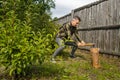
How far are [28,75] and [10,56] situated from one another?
987mm

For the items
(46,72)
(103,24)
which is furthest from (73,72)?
(103,24)

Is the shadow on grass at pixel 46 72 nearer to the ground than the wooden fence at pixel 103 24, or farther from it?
nearer to the ground

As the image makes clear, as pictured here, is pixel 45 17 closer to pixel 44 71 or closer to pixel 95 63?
pixel 95 63

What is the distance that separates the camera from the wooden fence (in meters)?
10.4

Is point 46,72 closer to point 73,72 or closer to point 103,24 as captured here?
point 73,72

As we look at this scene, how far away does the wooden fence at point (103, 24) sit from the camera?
34.1 feet

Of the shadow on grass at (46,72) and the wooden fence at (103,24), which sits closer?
the shadow on grass at (46,72)

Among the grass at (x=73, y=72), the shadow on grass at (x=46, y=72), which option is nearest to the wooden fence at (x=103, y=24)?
the grass at (x=73, y=72)

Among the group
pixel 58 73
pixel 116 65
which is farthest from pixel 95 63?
pixel 58 73

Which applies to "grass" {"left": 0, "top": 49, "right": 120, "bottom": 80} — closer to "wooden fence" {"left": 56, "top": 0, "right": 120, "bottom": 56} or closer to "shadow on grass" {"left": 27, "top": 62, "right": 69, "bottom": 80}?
"shadow on grass" {"left": 27, "top": 62, "right": 69, "bottom": 80}

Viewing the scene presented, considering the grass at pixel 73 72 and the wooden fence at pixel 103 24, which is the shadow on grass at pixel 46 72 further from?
the wooden fence at pixel 103 24

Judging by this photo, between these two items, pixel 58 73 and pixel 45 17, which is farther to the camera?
pixel 45 17

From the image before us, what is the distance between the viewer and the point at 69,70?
784cm

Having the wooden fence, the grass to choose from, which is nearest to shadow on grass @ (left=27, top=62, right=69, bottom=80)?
the grass
